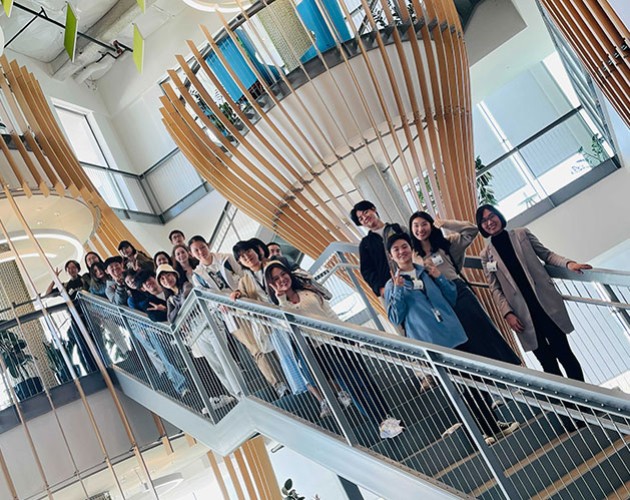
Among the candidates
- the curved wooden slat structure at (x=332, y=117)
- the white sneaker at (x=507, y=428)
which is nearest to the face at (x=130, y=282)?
the curved wooden slat structure at (x=332, y=117)

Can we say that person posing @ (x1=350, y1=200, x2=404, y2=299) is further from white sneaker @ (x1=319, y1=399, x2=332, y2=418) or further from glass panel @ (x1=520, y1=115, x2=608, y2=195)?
glass panel @ (x1=520, y1=115, x2=608, y2=195)

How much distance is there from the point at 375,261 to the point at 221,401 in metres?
1.93

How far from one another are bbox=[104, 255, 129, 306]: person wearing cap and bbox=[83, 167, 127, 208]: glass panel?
24.5 feet

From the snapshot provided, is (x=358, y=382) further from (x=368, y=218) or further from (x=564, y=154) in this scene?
(x=564, y=154)

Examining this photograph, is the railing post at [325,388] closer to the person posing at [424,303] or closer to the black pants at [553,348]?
the person posing at [424,303]

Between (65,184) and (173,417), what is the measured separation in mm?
3894

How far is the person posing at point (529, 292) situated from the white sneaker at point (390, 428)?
1120mm

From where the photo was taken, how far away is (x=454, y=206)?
8.27 metres

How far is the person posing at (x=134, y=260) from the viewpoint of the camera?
764 cm

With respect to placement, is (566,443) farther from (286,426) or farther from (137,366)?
(137,366)

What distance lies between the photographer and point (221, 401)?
248 inches

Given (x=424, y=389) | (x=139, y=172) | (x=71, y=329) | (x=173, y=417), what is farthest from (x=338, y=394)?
(x=139, y=172)

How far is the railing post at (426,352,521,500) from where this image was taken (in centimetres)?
321

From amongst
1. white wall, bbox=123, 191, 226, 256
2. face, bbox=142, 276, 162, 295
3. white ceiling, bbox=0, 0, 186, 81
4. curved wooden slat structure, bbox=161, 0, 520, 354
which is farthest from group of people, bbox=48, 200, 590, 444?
white ceiling, bbox=0, 0, 186, 81
